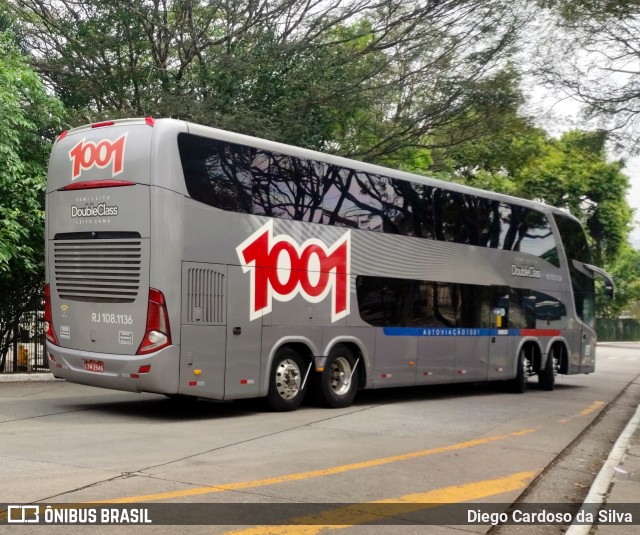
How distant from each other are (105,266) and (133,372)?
1.53 metres

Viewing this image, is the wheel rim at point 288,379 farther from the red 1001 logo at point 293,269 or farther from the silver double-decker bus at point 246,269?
the red 1001 logo at point 293,269

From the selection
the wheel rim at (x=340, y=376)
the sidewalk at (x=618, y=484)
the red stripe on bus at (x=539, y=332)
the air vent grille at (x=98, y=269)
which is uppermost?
the air vent grille at (x=98, y=269)

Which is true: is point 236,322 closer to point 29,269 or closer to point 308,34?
point 29,269

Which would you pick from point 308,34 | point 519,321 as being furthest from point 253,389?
point 308,34

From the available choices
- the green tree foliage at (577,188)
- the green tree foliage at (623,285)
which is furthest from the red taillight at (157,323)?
the green tree foliage at (623,285)

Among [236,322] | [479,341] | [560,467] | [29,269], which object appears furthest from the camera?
[479,341]

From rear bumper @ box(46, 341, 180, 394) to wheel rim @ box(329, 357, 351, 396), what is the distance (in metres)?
3.51

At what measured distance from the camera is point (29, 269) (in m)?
17.0

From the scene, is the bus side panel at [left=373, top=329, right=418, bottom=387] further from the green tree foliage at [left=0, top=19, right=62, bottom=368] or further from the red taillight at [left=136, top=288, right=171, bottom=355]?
the green tree foliage at [left=0, top=19, right=62, bottom=368]

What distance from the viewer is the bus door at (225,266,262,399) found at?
12.5 meters

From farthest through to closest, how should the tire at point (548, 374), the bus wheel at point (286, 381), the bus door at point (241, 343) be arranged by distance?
the tire at point (548, 374), the bus wheel at point (286, 381), the bus door at point (241, 343)

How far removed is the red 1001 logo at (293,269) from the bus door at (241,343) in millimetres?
144

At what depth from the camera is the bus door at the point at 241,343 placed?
41.2 feet

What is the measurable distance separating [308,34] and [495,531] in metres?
18.0
